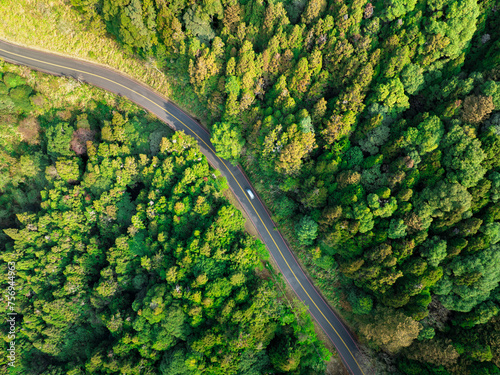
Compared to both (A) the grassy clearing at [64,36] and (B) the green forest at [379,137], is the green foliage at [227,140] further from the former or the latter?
(A) the grassy clearing at [64,36]

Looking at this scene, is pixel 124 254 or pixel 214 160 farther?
pixel 214 160

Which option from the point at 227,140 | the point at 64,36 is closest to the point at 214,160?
the point at 227,140

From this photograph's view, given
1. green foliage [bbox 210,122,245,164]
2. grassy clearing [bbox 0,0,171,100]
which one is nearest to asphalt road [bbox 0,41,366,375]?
grassy clearing [bbox 0,0,171,100]

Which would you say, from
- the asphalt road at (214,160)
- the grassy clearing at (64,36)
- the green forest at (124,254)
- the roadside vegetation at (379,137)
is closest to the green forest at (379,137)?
the roadside vegetation at (379,137)

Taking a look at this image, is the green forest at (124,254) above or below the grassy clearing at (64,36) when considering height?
below

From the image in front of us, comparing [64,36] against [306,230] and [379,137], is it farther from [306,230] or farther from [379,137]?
[379,137]

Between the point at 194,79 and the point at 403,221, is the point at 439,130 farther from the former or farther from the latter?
the point at 194,79
